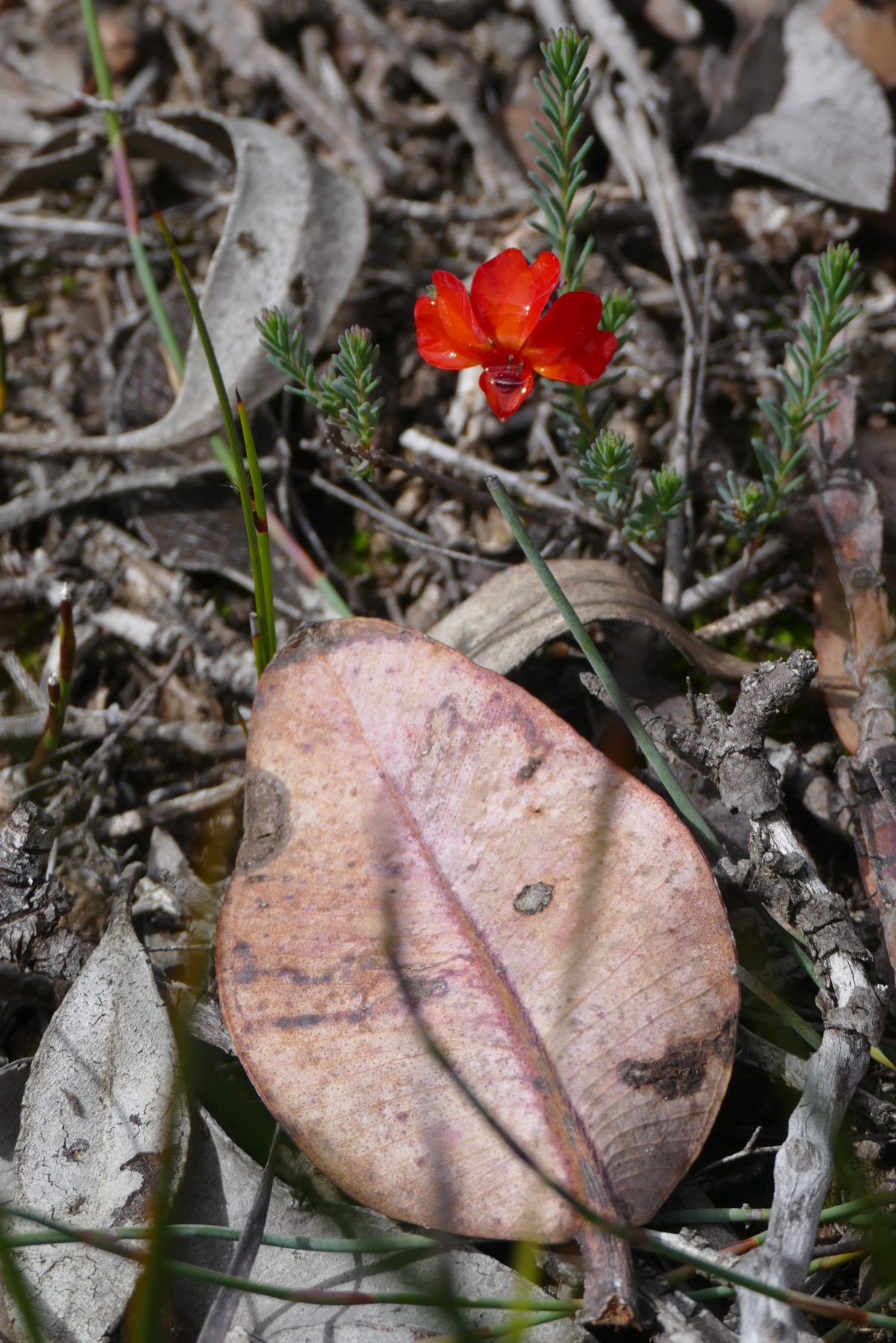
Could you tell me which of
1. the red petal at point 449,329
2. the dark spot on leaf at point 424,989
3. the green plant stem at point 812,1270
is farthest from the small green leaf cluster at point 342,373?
the green plant stem at point 812,1270

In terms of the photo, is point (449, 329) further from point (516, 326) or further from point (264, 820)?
point (264, 820)


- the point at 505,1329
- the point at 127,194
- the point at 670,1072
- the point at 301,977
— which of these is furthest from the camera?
the point at 127,194

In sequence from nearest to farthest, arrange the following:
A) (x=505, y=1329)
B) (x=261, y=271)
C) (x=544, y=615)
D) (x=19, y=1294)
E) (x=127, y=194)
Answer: (x=19, y=1294)
(x=505, y=1329)
(x=544, y=615)
(x=261, y=271)
(x=127, y=194)

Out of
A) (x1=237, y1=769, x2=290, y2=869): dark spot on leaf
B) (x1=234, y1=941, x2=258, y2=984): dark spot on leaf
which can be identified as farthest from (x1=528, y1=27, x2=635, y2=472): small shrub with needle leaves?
(x1=234, y1=941, x2=258, y2=984): dark spot on leaf

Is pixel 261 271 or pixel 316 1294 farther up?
pixel 261 271

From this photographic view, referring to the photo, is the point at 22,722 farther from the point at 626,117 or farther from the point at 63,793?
the point at 626,117

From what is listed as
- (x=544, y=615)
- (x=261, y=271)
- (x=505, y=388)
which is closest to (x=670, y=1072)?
(x=544, y=615)
